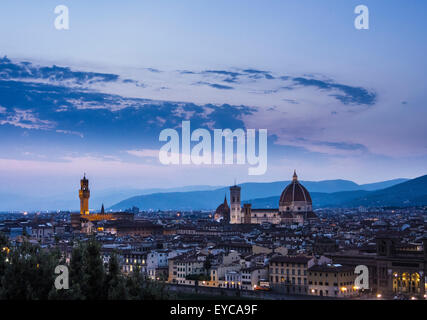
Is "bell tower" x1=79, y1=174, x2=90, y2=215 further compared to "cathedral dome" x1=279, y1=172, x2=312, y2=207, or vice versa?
"bell tower" x1=79, y1=174, x2=90, y2=215

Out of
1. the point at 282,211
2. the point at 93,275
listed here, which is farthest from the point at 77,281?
the point at 282,211

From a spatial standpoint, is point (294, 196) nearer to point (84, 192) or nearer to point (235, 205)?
point (235, 205)

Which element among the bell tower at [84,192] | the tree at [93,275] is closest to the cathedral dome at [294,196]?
the bell tower at [84,192]

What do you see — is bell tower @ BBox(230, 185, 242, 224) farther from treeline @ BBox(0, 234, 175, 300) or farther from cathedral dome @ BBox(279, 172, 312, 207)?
treeline @ BBox(0, 234, 175, 300)

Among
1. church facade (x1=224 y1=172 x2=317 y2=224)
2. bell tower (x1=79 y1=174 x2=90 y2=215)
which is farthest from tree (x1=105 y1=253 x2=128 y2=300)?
bell tower (x1=79 y1=174 x2=90 y2=215)

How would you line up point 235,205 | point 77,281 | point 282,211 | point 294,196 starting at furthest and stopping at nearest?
point 282,211 < point 294,196 < point 235,205 < point 77,281
